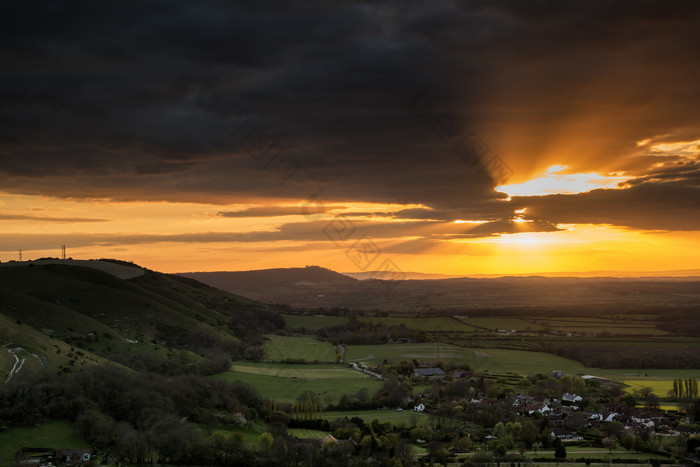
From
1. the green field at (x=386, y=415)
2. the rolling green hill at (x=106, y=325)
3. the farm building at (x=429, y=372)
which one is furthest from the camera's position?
the farm building at (x=429, y=372)

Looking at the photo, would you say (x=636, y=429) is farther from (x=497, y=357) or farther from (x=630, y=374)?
(x=497, y=357)

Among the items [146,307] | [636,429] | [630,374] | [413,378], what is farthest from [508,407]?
[146,307]

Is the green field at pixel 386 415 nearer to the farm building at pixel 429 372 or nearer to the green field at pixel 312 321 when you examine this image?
the farm building at pixel 429 372

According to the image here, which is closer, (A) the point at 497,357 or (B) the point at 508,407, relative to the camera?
(B) the point at 508,407

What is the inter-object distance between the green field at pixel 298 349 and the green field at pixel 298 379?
8525 mm

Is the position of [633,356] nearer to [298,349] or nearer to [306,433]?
[298,349]

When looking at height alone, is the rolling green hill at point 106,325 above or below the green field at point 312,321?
above

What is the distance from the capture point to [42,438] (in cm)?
4800

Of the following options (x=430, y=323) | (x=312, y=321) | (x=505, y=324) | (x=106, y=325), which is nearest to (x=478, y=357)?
(x=430, y=323)

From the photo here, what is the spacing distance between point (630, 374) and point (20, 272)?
12296cm

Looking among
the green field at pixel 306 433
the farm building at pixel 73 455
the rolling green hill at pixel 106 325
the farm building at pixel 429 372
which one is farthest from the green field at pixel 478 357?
the farm building at pixel 73 455

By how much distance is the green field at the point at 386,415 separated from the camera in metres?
68.7

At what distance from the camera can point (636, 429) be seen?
6406cm

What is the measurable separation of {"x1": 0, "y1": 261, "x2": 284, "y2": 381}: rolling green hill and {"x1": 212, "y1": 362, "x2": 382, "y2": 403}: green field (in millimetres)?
5847
